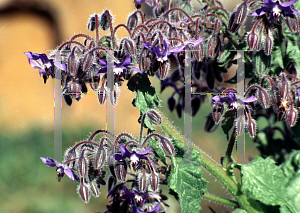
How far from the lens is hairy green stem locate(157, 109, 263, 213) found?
2.87ft

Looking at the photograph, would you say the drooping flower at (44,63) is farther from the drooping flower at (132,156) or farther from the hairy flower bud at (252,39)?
the hairy flower bud at (252,39)

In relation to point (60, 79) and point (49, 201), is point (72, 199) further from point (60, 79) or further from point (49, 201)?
point (60, 79)

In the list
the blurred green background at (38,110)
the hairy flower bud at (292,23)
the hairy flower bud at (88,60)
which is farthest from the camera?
the blurred green background at (38,110)

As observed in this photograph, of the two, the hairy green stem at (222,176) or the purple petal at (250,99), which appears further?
the hairy green stem at (222,176)

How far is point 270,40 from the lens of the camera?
2.60 ft

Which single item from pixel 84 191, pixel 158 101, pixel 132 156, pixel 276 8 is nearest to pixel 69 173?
pixel 84 191

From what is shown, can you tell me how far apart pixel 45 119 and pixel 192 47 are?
3038mm

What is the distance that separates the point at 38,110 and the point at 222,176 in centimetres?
306

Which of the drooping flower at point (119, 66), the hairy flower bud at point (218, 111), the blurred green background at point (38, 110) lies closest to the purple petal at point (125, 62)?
the drooping flower at point (119, 66)

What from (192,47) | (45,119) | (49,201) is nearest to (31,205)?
(49,201)

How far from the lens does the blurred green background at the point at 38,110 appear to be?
113 inches

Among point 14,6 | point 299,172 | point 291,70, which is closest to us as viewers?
point 291,70

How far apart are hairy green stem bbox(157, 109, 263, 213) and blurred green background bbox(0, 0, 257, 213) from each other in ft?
6.52

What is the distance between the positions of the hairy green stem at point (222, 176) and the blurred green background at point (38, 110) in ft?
6.52
